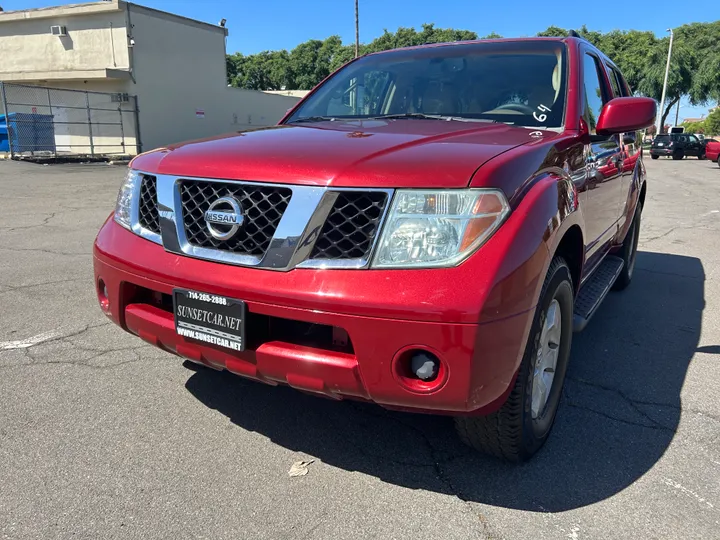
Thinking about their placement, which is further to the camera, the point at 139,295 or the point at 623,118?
the point at 623,118

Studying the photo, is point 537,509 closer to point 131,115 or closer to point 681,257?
point 681,257

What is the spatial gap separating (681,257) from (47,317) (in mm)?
6699

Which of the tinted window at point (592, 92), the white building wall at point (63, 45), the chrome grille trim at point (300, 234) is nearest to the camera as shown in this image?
the chrome grille trim at point (300, 234)

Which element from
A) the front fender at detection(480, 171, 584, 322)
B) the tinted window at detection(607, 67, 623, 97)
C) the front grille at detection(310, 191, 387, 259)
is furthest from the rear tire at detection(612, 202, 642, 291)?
the front grille at detection(310, 191, 387, 259)

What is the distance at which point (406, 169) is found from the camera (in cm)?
202

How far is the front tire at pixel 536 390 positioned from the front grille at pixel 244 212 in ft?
3.40

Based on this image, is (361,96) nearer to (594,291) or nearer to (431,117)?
(431,117)

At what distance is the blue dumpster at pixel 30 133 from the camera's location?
1906cm

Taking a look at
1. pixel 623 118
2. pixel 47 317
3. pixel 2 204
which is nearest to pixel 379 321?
pixel 623 118

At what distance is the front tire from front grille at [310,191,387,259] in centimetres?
71

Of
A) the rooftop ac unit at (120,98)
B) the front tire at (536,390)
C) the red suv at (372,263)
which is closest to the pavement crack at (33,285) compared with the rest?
the red suv at (372,263)

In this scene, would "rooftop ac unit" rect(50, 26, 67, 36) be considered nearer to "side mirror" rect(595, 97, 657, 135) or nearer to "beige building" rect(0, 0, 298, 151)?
"beige building" rect(0, 0, 298, 151)

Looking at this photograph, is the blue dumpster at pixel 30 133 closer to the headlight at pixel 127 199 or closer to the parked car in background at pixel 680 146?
the headlight at pixel 127 199

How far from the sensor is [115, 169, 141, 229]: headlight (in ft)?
8.56
